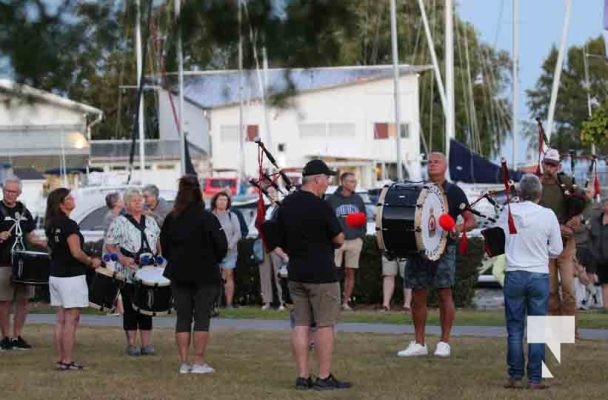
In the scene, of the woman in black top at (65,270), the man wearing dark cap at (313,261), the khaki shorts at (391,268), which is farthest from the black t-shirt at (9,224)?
the khaki shorts at (391,268)

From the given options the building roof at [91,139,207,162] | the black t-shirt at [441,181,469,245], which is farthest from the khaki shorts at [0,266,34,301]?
the building roof at [91,139,207,162]

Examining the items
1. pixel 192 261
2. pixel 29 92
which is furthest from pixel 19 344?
pixel 29 92

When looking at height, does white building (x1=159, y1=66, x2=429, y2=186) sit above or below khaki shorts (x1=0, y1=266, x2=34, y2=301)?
above

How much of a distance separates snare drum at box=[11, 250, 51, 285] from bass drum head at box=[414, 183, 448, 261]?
3868mm

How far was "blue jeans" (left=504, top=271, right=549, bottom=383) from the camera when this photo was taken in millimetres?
11648

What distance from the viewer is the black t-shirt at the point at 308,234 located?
11820 mm

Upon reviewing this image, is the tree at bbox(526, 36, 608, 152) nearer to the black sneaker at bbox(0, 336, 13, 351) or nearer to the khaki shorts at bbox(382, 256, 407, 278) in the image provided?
the khaki shorts at bbox(382, 256, 407, 278)

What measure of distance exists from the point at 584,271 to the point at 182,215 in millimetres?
8803

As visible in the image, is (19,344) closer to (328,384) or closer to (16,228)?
(16,228)

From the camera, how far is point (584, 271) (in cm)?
2016

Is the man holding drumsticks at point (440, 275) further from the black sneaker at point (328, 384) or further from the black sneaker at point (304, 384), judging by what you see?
the black sneaker at point (304, 384)

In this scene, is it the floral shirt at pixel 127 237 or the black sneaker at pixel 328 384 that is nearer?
the black sneaker at pixel 328 384

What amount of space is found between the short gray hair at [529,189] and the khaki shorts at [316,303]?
170cm

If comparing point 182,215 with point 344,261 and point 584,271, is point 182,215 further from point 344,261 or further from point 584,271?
point 584,271
